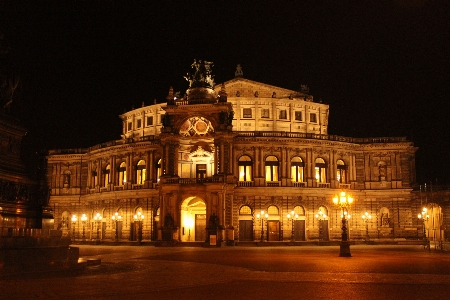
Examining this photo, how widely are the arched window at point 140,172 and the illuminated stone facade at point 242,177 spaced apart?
0.14m

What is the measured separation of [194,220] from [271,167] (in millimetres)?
11917

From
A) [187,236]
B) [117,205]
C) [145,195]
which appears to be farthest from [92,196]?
[187,236]

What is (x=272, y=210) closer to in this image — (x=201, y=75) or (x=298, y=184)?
(x=298, y=184)

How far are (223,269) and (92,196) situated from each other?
52785 millimetres

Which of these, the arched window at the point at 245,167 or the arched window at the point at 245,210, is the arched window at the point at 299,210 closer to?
the arched window at the point at 245,210

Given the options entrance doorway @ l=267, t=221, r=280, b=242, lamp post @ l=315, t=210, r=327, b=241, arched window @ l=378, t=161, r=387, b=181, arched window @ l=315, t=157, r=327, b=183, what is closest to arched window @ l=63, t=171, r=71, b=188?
entrance doorway @ l=267, t=221, r=280, b=242

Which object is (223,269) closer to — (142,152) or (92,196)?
(142,152)

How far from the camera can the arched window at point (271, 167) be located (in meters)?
63.4

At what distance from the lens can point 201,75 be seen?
2544 inches

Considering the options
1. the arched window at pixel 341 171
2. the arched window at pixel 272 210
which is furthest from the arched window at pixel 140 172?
the arched window at pixel 341 171

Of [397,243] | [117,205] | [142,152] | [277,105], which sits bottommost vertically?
[397,243]

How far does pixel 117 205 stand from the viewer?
68250 millimetres

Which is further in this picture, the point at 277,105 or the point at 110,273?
the point at 277,105

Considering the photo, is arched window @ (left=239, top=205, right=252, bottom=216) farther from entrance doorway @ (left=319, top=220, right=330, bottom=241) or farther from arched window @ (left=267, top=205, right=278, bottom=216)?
entrance doorway @ (left=319, top=220, right=330, bottom=241)
